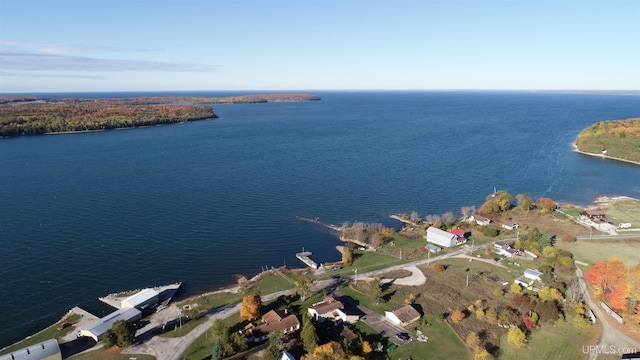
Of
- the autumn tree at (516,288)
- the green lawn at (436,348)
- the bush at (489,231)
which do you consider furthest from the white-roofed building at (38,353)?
the bush at (489,231)

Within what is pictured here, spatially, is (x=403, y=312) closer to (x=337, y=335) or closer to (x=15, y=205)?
(x=337, y=335)

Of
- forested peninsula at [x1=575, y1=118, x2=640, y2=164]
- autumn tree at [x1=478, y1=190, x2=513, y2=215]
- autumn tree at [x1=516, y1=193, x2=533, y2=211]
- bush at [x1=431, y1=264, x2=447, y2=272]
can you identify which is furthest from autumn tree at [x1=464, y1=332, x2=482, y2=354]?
forested peninsula at [x1=575, y1=118, x2=640, y2=164]

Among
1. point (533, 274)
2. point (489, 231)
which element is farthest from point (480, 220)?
point (533, 274)

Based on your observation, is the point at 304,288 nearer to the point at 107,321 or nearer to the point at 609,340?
the point at 107,321

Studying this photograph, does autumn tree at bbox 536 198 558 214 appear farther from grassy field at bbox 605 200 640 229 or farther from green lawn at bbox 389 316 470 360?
green lawn at bbox 389 316 470 360

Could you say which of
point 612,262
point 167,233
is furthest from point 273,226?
point 612,262

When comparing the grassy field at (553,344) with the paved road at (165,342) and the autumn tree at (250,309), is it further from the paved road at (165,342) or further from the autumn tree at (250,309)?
the paved road at (165,342)
